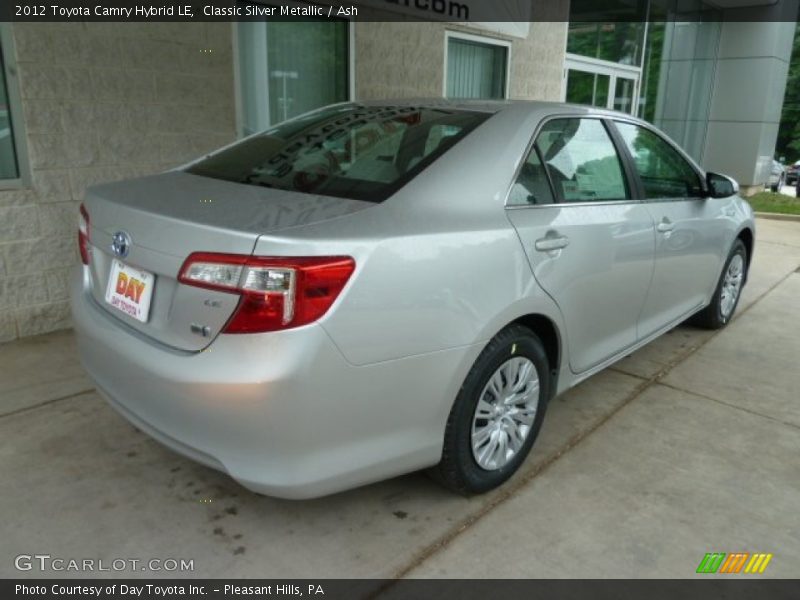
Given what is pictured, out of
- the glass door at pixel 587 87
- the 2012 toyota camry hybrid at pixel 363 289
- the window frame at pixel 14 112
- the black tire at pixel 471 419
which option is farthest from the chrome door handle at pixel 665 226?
the glass door at pixel 587 87

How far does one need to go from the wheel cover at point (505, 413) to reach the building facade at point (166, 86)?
323cm

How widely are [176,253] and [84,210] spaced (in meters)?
0.84

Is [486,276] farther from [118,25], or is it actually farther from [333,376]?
[118,25]

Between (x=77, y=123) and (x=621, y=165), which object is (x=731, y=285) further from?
(x=77, y=123)

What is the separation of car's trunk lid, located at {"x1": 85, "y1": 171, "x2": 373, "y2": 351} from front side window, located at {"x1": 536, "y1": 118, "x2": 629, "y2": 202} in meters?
1.04

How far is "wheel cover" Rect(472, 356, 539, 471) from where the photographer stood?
2.58m

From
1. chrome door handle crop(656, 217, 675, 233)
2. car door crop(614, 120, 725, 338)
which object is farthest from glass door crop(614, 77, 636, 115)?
chrome door handle crop(656, 217, 675, 233)

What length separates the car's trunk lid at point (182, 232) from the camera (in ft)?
6.61

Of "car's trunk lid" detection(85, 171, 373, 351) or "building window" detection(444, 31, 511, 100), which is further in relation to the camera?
"building window" detection(444, 31, 511, 100)

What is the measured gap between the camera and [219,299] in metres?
1.98

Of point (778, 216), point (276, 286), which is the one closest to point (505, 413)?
point (276, 286)

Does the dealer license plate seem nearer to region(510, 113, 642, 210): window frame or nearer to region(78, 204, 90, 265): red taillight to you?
region(78, 204, 90, 265): red taillight

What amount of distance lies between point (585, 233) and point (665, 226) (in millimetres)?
887
